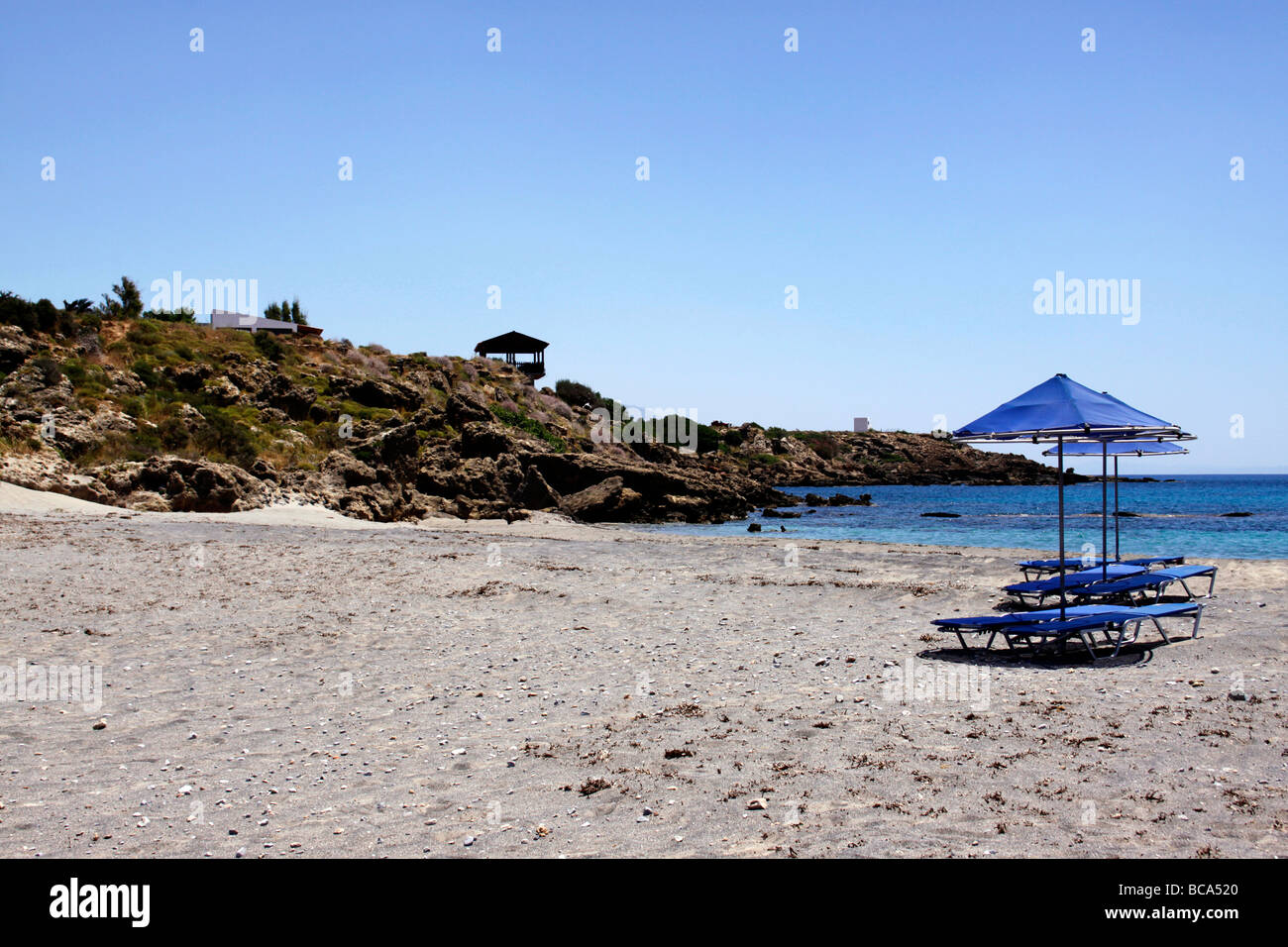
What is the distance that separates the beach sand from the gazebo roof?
2074 inches

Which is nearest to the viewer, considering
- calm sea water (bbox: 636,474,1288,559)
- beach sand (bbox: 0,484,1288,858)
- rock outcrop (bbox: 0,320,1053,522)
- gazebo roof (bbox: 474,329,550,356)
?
beach sand (bbox: 0,484,1288,858)

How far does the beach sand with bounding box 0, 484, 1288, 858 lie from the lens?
4.68 meters

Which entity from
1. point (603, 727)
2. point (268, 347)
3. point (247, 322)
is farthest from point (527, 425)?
point (603, 727)

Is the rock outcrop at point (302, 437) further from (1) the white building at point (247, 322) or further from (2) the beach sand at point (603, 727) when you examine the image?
(2) the beach sand at point (603, 727)

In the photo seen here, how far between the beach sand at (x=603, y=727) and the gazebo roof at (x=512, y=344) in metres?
52.7

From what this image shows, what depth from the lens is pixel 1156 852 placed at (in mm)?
4215

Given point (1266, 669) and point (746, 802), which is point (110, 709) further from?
point (1266, 669)

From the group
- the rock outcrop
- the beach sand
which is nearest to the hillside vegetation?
the rock outcrop

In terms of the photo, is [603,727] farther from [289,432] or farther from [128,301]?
[128,301]

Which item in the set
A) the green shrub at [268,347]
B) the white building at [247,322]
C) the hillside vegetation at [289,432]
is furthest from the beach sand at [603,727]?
the white building at [247,322]

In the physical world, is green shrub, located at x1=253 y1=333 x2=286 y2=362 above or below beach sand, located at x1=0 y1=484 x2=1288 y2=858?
above

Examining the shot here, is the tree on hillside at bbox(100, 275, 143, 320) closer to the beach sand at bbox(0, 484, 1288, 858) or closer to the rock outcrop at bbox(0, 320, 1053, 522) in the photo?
the rock outcrop at bbox(0, 320, 1053, 522)

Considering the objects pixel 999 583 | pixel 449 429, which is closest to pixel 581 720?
pixel 999 583
